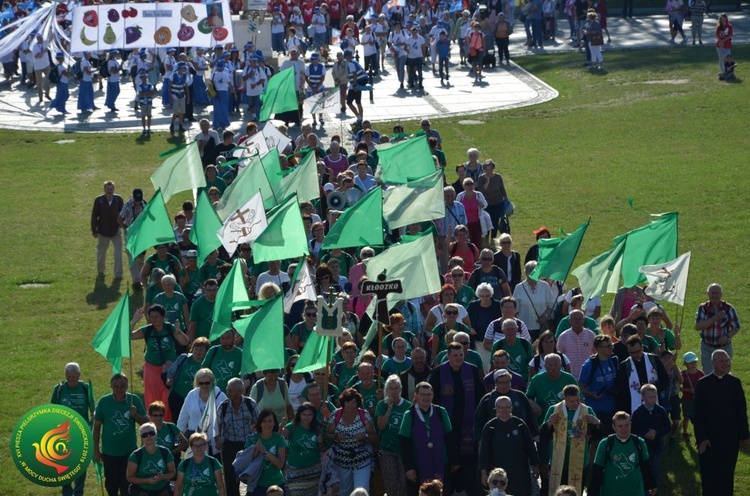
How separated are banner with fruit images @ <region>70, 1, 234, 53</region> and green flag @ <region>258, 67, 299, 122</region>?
11.0 meters

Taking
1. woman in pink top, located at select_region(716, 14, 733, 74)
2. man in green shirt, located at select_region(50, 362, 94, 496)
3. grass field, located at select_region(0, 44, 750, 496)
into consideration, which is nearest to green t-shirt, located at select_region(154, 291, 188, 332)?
grass field, located at select_region(0, 44, 750, 496)

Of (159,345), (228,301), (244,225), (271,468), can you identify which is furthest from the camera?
(244,225)

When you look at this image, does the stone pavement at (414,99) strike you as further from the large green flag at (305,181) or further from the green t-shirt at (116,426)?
the green t-shirt at (116,426)

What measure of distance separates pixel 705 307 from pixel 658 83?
23.0 meters

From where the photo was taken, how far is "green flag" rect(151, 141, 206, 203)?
2100cm

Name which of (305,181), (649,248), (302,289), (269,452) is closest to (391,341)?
(302,289)

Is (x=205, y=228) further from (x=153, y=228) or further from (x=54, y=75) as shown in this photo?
(x=54, y=75)

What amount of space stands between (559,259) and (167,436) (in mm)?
5521

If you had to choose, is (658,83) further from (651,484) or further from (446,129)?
(651,484)

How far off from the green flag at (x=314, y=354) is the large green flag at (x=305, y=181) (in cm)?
667

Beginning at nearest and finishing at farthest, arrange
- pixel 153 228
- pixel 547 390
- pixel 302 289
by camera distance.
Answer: pixel 547 390 < pixel 302 289 < pixel 153 228

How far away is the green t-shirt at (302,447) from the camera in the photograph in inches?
499

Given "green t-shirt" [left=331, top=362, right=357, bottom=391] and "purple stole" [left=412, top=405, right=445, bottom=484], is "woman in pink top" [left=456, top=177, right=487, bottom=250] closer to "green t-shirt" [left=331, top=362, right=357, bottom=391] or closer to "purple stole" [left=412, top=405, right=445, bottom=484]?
"green t-shirt" [left=331, top=362, right=357, bottom=391]

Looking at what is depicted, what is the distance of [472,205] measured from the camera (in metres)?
20.2
